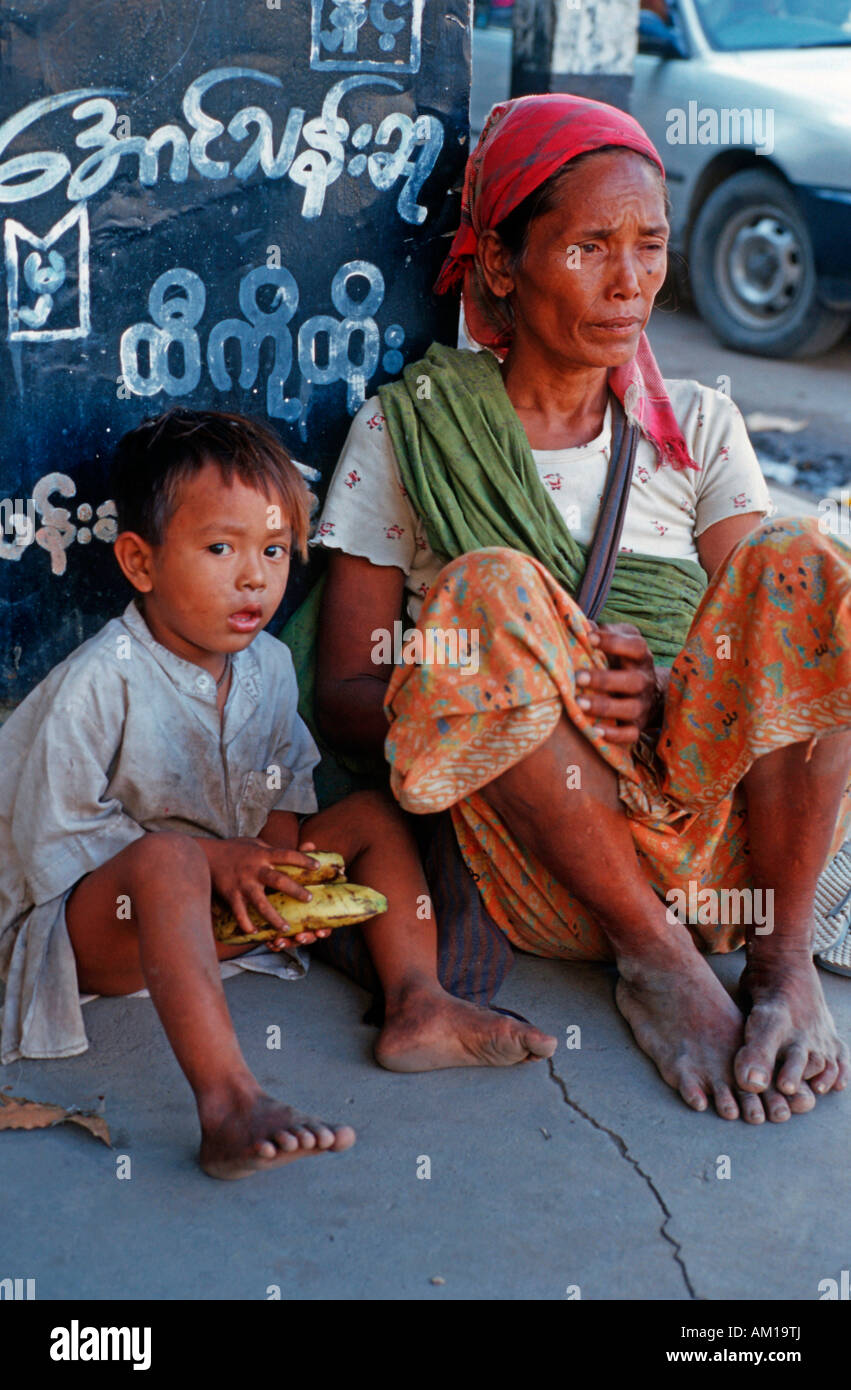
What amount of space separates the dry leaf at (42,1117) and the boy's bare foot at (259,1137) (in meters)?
0.19

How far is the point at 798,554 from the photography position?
2.07 m

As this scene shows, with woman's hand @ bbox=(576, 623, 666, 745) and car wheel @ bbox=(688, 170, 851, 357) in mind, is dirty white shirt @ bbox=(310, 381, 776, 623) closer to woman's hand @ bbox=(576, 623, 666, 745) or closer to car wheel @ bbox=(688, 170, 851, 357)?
woman's hand @ bbox=(576, 623, 666, 745)

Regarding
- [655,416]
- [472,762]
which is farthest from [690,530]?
[472,762]

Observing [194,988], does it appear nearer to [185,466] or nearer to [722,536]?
[185,466]

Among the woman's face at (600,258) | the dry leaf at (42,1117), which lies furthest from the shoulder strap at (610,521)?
the dry leaf at (42,1117)

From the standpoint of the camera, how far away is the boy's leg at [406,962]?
2.24 metres

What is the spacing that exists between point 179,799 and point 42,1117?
553mm

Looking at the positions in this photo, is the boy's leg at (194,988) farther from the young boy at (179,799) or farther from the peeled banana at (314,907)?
the peeled banana at (314,907)

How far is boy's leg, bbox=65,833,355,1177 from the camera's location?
193 cm

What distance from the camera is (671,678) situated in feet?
7.40

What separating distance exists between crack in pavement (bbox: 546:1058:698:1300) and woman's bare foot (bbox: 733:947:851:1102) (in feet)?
0.71

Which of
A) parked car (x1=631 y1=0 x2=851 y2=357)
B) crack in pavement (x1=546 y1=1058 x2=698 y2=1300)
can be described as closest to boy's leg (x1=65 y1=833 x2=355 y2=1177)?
crack in pavement (x1=546 y1=1058 x2=698 y2=1300)

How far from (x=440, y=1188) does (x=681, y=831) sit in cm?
70

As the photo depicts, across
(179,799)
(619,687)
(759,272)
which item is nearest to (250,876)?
(179,799)
